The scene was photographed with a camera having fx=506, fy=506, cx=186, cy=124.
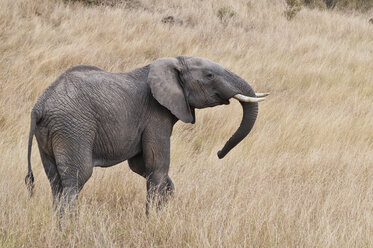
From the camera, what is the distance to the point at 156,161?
3.46 meters

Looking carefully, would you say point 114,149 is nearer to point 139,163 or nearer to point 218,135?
point 139,163

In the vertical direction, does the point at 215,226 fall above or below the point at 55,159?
below

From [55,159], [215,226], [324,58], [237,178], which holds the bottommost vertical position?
[324,58]

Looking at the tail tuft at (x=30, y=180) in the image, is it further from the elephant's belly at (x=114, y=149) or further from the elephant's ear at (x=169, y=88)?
the elephant's ear at (x=169, y=88)

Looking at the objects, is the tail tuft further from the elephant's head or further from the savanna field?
the elephant's head

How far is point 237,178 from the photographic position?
4.69 m

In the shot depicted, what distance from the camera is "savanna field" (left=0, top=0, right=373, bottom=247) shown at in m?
3.17

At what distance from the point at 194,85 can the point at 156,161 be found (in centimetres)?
59

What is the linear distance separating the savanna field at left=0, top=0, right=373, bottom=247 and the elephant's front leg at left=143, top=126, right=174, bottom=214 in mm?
138

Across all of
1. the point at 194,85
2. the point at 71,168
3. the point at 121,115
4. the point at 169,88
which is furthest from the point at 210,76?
the point at 71,168

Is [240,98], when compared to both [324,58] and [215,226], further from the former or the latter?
[324,58]

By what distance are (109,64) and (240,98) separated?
511 cm

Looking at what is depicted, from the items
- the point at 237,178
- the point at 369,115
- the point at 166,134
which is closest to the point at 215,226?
the point at 166,134

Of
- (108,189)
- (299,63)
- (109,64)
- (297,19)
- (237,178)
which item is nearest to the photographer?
(108,189)
